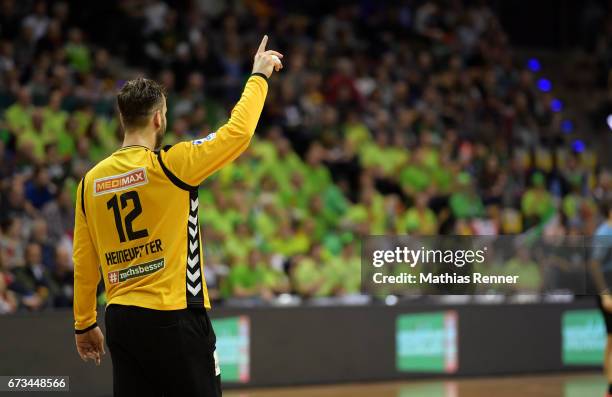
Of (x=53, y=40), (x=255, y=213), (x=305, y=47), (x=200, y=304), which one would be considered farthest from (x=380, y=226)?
(x=200, y=304)

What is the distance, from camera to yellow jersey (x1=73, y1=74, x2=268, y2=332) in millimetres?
3936

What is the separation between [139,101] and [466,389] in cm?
765

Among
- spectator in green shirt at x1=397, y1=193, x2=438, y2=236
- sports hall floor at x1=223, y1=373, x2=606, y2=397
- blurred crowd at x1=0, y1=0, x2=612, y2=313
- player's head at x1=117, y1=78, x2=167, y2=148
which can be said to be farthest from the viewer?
spectator in green shirt at x1=397, y1=193, x2=438, y2=236

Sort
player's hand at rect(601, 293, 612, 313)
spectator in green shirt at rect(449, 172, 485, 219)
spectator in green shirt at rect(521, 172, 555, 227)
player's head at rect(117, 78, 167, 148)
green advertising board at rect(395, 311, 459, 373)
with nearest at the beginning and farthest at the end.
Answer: player's head at rect(117, 78, 167, 148) → player's hand at rect(601, 293, 612, 313) → green advertising board at rect(395, 311, 459, 373) → spectator in green shirt at rect(449, 172, 485, 219) → spectator in green shirt at rect(521, 172, 555, 227)

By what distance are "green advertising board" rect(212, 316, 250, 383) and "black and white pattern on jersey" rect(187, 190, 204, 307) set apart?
21.2 ft

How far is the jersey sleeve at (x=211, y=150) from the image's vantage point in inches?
154

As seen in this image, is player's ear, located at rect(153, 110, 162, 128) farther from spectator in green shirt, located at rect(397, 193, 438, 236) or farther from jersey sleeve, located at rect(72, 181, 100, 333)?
spectator in green shirt, located at rect(397, 193, 438, 236)

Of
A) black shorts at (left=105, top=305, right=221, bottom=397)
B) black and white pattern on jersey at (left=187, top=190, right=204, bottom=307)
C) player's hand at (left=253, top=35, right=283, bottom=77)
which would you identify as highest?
player's hand at (left=253, top=35, right=283, bottom=77)

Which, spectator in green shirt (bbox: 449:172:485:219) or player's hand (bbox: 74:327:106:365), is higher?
spectator in green shirt (bbox: 449:172:485:219)

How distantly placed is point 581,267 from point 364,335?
11.0ft

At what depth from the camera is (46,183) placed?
1129 centimetres

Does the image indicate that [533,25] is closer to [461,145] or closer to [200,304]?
[461,145]

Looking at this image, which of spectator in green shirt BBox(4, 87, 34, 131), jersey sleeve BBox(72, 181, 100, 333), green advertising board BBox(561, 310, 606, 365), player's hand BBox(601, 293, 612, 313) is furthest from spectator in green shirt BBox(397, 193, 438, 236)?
jersey sleeve BBox(72, 181, 100, 333)

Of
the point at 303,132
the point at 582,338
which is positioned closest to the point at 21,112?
the point at 303,132
